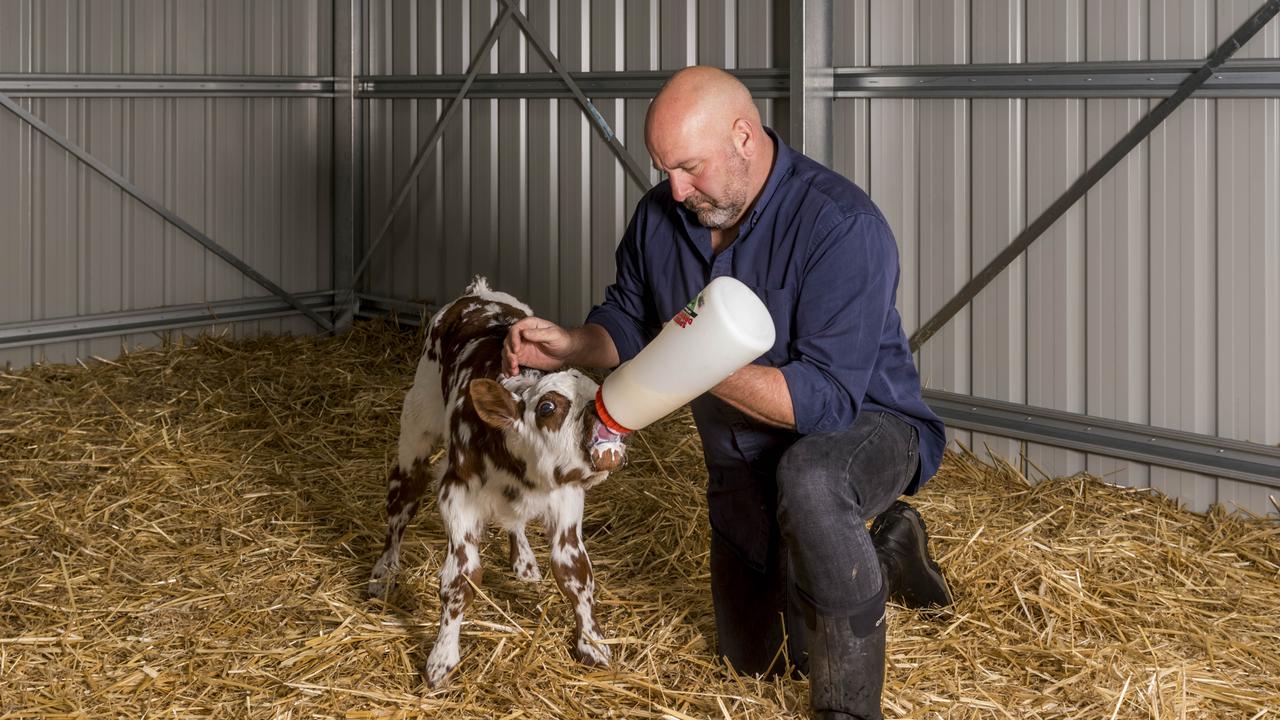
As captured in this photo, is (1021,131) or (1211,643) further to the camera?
(1021,131)

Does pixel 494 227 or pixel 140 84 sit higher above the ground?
pixel 140 84

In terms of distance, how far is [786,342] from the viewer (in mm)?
3582

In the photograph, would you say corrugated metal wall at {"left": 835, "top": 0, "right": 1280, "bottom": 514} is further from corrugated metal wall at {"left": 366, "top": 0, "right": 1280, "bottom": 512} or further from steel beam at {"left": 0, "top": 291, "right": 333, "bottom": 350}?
steel beam at {"left": 0, "top": 291, "right": 333, "bottom": 350}

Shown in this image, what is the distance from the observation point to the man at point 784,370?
3303 millimetres

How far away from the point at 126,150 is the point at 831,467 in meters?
6.08

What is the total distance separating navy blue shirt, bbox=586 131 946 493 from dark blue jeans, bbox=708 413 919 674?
0.08m

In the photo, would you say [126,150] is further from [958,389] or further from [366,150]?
[958,389]

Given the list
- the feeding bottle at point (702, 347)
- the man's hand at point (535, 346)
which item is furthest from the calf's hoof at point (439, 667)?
the feeding bottle at point (702, 347)

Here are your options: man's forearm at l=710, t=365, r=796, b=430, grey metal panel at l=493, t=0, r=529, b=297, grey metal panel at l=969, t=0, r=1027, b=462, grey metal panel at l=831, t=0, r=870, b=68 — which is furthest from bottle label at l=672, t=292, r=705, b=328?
grey metal panel at l=493, t=0, r=529, b=297

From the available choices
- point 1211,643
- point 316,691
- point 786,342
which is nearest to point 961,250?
point 1211,643

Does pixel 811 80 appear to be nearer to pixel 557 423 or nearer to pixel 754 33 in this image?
→ pixel 754 33

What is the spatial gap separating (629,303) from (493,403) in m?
0.70

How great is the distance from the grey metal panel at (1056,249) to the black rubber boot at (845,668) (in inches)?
108

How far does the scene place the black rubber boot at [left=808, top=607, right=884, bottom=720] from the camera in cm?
329
